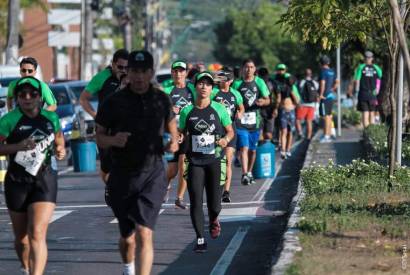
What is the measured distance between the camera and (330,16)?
50.5ft

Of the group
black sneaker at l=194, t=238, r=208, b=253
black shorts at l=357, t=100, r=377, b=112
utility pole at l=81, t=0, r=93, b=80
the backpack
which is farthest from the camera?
utility pole at l=81, t=0, r=93, b=80

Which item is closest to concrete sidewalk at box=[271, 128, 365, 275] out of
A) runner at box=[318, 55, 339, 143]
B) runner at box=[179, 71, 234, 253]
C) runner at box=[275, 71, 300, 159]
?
runner at box=[318, 55, 339, 143]

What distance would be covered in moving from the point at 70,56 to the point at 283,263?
90400 mm

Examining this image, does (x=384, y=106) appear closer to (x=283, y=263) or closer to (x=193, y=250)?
(x=193, y=250)

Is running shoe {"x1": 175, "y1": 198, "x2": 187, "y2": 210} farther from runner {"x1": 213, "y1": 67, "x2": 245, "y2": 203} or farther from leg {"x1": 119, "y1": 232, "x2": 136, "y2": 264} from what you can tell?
leg {"x1": 119, "y1": 232, "x2": 136, "y2": 264}

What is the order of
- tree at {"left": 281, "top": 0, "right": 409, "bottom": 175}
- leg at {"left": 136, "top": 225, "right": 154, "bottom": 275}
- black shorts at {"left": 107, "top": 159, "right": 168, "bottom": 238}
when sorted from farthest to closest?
tree at {"left": 281, "top": 0, "right": 409, "bottom": 175}
black shorts at {"left": 107, "top": 159, "right": 168, "bottom": 238}
leg at {"left": 136, "top": 225, "right": 154, "bottom": 275}

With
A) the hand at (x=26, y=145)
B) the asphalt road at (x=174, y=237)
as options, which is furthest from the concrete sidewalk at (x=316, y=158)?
the hand at (x=26, y=145)

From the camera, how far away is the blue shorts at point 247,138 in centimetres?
1945

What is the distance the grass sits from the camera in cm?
984

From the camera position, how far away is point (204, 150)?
12828mm

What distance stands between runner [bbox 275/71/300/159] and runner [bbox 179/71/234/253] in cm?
1224

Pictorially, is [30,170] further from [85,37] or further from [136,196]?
[85,37]

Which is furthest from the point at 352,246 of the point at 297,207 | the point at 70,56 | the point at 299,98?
the point at 70,56

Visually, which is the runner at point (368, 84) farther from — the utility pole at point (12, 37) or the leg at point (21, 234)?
the leg at point (21, 234)
